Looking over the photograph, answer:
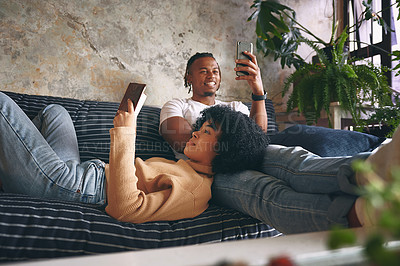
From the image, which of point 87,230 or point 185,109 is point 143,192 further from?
point 185,109

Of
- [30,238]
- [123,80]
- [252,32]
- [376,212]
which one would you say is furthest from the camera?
[252,32]

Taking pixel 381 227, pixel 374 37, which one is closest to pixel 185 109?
pixel 381 227

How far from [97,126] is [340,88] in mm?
1426

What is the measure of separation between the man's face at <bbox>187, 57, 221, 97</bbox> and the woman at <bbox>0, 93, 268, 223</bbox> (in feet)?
1.60

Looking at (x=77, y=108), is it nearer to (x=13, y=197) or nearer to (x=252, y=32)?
(x=13, y=197)

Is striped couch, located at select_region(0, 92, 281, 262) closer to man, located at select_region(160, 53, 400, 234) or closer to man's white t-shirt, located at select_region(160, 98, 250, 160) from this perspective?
man, located at select_region(160, 53, 400, 234)

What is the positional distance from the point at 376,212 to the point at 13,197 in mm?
962

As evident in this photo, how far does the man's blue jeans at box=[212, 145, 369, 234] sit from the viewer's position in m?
0.66

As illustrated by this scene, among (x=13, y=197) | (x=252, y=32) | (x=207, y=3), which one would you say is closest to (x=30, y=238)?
(x=13, y=197)

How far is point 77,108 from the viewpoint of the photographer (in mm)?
1511

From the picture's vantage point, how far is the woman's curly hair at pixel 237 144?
1070 mm

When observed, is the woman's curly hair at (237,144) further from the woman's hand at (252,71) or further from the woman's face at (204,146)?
the woman's hand at (252,71)

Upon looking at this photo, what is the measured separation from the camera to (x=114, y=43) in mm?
2125

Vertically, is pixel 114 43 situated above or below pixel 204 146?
above
